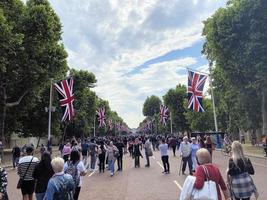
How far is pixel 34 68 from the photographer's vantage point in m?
33.4

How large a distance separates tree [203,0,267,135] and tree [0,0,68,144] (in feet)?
47.8

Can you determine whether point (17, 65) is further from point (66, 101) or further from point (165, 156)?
point (165, 156)

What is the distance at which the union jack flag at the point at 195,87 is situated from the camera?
30750 mm

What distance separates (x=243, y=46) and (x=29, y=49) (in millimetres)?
18300

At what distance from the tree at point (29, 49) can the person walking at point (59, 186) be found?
23.8 meters

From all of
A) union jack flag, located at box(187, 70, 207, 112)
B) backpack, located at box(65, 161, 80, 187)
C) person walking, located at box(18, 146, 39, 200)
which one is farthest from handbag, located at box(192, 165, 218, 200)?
union jack flag, located at box(187, 70, 207, 112)

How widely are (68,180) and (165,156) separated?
45.8 feet

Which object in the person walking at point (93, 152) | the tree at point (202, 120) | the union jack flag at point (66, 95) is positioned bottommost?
the person walking at point (93, 152)

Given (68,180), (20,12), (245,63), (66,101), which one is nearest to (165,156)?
(66,101)

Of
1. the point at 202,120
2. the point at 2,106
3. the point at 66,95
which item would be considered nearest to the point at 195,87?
the point at 66,95

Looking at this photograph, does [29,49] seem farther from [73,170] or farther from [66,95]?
[73,170]

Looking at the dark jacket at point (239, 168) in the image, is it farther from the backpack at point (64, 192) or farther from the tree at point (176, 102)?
the tree at point (176, 102)

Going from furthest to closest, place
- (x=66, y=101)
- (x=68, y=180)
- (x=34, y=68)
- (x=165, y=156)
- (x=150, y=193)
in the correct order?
(x=34, y=68) → (x=66, y=101) → (x=165, y=156) → (x=150, y=193) → (x=68, y=180)

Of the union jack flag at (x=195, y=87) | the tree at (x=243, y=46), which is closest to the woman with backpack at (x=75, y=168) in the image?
the union jack flag at (x=195, y=87)
